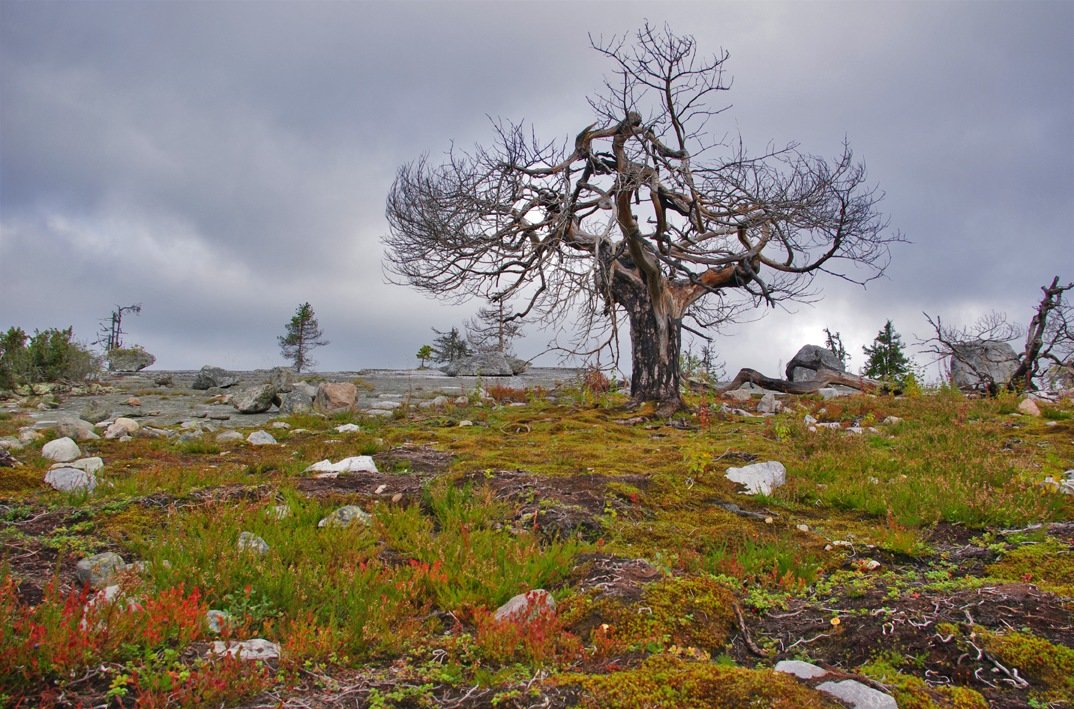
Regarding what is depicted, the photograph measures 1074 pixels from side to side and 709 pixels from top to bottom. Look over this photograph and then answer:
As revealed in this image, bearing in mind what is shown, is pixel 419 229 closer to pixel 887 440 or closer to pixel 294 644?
pixel 887 440

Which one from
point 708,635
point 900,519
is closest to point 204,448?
point 708,635

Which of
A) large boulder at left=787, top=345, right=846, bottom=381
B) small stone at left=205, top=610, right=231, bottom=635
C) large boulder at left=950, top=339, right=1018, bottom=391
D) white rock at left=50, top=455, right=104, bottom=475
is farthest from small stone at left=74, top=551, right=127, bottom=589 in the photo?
large boulder at left=787, top=345, right=846, bottom=381

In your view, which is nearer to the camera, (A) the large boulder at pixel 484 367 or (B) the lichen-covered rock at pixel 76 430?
(B) the lichen-covered rock at pixel 76 430

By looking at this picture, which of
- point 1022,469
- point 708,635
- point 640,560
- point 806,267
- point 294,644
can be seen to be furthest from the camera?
point 806,267

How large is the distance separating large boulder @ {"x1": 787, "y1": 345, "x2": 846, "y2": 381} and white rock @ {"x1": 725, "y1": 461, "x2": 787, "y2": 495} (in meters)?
16.7

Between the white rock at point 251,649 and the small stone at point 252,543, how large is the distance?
103 cm

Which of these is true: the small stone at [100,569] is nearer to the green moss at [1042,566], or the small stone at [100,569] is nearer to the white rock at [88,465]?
the white rock at [88,465]

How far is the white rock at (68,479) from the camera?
19.4 ft

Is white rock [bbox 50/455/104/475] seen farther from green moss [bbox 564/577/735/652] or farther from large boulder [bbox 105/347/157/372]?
large boulder [bbox 105/347/157/372]

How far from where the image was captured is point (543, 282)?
1344cm

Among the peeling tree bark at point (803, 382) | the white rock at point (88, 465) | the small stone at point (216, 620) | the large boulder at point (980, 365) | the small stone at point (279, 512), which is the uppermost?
the large boulder at point (980, 365)

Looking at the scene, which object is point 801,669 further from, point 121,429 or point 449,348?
point 449,348

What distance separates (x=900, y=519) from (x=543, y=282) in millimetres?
8994

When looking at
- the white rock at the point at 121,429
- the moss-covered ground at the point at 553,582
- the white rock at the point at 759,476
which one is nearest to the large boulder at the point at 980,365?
the moss-covered ground at the point at 553,582
